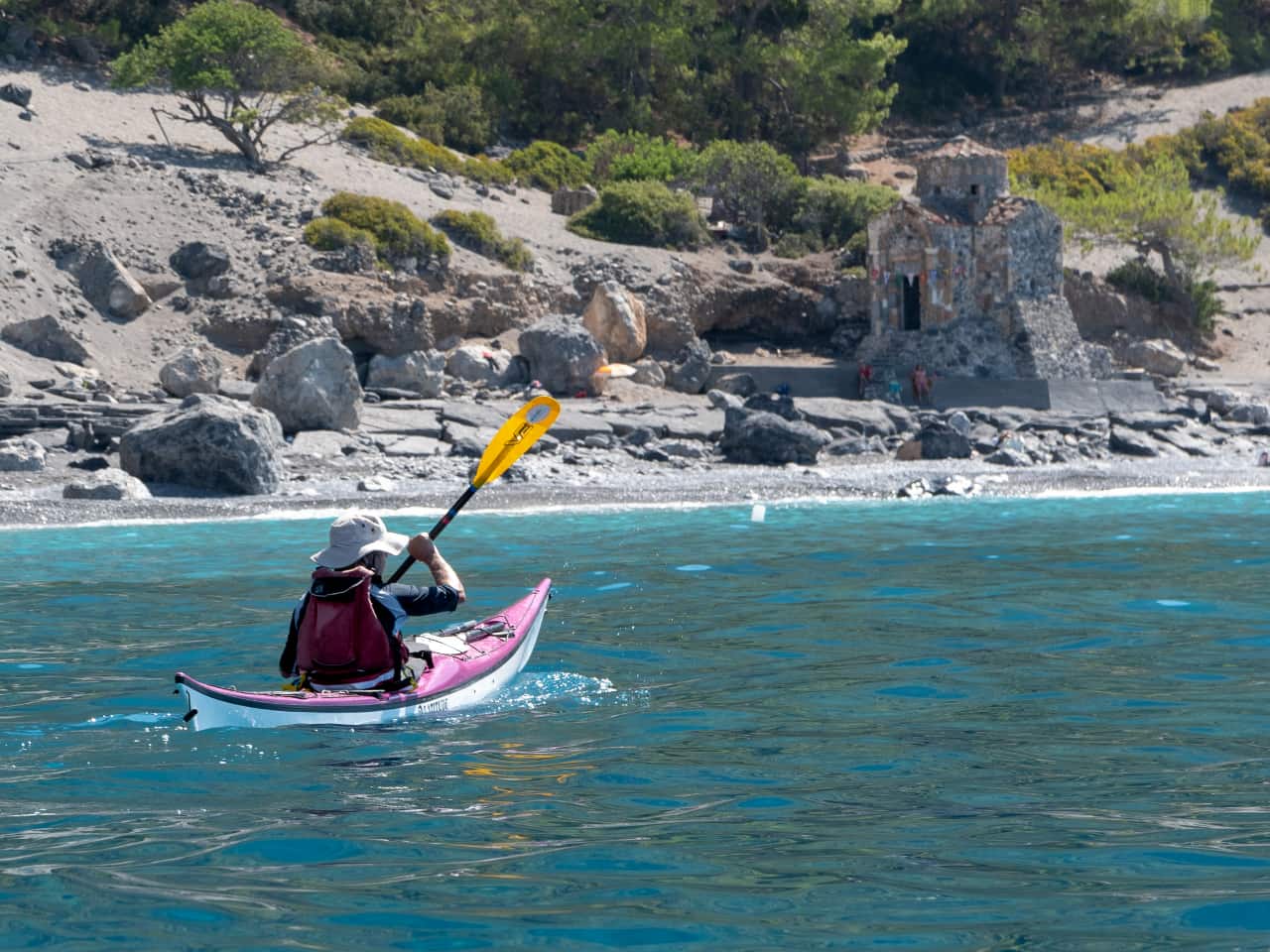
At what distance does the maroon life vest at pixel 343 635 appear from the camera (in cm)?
773

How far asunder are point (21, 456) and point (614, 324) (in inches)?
611

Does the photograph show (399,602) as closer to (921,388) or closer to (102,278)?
(921,388)

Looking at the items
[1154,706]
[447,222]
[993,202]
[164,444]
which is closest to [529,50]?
[447,222]

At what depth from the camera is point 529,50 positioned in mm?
50812

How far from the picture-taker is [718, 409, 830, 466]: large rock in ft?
90.9

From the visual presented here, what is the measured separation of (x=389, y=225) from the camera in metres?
36.5

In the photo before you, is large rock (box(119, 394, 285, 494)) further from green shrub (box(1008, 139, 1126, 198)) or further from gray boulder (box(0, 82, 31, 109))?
green shrub (box(1008, 139, 1126, 198))

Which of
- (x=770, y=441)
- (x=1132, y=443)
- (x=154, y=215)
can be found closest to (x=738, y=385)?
(x=770, y=441)

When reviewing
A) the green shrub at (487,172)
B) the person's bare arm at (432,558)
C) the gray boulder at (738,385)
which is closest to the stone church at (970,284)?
the gray boulder at (738,385)

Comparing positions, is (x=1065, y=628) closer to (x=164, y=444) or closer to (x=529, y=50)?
(x=164, y=444)

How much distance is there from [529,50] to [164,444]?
3129 centimetres

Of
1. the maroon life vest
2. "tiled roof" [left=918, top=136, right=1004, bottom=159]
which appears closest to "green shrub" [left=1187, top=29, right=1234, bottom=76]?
"tiled roof" [left=918, top=136, right=1004, bottom=159]

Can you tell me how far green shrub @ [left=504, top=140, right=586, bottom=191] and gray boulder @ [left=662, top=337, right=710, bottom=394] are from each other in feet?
39.2

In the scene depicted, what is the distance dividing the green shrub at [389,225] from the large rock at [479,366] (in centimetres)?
433
